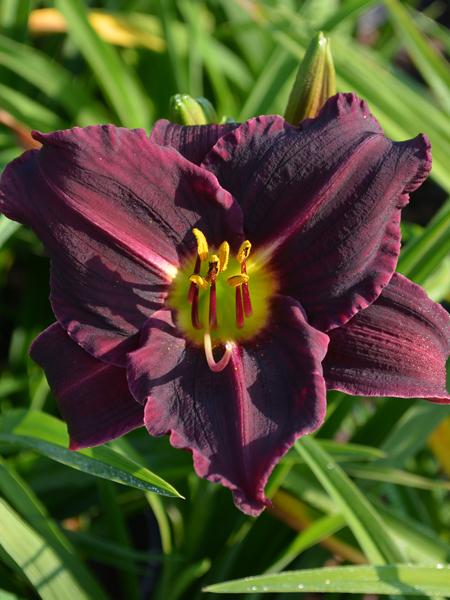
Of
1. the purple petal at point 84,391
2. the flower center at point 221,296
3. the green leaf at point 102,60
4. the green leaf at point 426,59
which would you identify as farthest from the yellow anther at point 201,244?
the green leaf at point 426,59

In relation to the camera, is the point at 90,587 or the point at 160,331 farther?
the point at 90,587

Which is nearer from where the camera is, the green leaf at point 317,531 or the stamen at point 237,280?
the stamen at point 237,280

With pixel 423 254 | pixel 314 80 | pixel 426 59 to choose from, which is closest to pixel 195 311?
pixel 314 80

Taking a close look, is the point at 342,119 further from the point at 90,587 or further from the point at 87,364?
the point at 90,587

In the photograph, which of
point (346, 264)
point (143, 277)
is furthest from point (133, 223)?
point (346, 264)

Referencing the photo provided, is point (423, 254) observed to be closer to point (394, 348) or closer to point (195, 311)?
point (394, 348)

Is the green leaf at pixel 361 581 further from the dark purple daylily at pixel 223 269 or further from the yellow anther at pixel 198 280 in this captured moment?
the yellow anther at pixel 198 280
